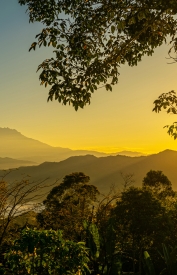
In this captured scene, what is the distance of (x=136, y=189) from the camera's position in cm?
1062

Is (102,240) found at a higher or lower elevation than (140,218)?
lower

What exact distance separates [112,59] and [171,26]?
1.65 metres

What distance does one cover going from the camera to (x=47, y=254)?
5.16m

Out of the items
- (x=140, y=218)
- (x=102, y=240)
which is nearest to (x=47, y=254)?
(x=140, y=218)

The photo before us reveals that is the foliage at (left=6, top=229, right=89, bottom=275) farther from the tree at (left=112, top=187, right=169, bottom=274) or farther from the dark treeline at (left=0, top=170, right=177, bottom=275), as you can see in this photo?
the tree at (left=112, top=187, right=169, bottom=274)

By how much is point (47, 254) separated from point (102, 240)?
6163 mm

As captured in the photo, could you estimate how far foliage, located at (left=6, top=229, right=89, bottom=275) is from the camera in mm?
4859

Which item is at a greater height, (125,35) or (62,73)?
(125,35)

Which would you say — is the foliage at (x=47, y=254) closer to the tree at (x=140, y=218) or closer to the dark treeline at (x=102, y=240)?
the dark treeline at (x=102, y=240)

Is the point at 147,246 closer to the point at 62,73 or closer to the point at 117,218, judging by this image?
the point at 117,218

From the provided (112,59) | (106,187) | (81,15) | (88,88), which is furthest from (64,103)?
(106,187)

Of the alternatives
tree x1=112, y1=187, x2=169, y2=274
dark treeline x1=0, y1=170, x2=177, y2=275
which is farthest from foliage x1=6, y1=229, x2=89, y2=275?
tree x1=112, y1=187, x2=169, y2=274

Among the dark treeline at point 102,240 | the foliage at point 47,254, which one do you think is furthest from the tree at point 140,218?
the foliage at point 47,254

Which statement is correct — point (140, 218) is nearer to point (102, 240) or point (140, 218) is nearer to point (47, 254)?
point (102, 240)
